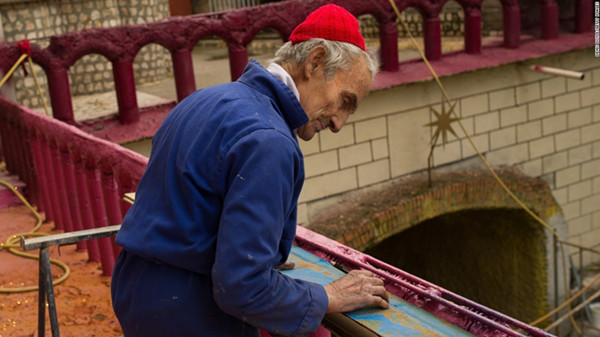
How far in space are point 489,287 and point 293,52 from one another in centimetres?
842

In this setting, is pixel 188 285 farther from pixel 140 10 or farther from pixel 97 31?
pixel 140 10

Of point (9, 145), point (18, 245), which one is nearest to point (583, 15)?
point (9, 145)

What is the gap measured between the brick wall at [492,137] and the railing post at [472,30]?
27 cm

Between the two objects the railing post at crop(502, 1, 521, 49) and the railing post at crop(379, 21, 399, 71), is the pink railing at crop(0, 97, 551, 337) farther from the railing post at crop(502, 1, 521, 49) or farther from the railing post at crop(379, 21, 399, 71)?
the railing post at crop(502, 1, 521, 49)

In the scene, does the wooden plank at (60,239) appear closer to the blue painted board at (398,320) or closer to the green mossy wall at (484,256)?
the blue painted board at (398,320)

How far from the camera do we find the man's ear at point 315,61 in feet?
6.03

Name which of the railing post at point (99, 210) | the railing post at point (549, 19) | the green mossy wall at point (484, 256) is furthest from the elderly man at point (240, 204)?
the green mossy wall at point (484, 256)

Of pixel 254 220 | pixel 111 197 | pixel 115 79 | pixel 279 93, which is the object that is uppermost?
pixel 279 93

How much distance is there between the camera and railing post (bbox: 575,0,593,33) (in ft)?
28.4

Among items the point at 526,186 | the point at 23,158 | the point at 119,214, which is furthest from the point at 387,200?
the point at 119,214

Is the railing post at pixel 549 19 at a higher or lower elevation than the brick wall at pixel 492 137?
higher

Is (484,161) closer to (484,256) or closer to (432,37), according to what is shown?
(432,37)

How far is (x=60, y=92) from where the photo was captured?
6.07m

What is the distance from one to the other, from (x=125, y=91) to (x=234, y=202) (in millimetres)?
4891
